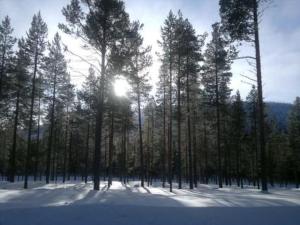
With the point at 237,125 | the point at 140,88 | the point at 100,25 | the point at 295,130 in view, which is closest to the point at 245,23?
the point at 100,25

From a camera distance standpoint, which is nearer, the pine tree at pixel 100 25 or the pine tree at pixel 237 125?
the pine tree at pixel 100 25

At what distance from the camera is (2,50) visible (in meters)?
32.2

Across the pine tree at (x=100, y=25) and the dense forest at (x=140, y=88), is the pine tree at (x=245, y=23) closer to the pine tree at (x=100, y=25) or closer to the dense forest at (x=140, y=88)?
the dense forest at (x=140, y=88)

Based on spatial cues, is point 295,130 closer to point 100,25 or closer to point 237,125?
point 237,125

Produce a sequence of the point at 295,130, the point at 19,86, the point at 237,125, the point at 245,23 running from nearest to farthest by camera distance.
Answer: the point at 245,23, the point at 19,86, the point at 237,125, the point at 295,130

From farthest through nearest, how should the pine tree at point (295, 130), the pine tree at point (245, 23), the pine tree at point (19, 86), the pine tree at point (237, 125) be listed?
the pine tree at point (295, 130)
the pine tree at point (237, 125)
the pine tree at point (19, 86)
the pine tree at point (245, 23)

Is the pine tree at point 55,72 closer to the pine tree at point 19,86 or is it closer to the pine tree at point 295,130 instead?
the pine tree at point 19,86

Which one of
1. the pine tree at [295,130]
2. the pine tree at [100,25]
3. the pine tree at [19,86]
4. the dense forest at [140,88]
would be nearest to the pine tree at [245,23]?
the dense forest at [140,88]

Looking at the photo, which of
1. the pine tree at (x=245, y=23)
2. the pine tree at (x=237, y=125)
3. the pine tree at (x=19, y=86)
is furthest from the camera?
the pine tree at (x=237, y=125)

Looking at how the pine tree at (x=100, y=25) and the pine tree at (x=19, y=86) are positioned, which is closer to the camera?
the pine tree at (x=100, y=25)

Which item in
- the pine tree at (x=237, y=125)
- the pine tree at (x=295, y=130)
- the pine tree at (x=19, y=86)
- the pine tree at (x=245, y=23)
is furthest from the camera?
the pine tree at (x=295, y=130)

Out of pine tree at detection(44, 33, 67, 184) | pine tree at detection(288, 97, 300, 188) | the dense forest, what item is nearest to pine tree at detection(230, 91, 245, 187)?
the dense forest

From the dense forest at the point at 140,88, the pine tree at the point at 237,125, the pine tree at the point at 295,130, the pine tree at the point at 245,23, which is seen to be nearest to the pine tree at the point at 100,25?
the dense forest at the point at 140,88

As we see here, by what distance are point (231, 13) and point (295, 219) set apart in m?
14.9
